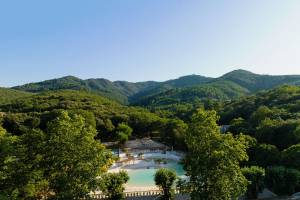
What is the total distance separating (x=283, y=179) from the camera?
80.6 ft

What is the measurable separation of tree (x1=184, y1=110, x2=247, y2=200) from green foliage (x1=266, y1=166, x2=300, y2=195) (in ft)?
28.6

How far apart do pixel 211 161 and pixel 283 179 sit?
10.7 meters

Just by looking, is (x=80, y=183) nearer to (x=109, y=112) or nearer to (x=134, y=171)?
(x=134, y=171)

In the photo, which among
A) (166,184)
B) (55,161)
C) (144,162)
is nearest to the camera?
(55,161)

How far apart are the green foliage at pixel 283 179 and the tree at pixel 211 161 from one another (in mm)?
8706

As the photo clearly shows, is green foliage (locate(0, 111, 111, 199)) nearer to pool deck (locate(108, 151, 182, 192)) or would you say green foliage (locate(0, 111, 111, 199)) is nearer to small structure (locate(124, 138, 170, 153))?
pool deck (locate(108, 151, 182, 192))

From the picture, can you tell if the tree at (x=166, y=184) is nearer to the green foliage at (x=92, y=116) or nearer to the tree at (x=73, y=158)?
the tree at (x=73, y=158)

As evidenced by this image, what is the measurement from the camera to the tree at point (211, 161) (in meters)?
16.7

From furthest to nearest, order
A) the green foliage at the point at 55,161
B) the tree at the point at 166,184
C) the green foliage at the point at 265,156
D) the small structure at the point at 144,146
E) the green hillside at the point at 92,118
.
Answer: the green hillside at the point at 92,118
the small structure at the point at 144,146
the green foliage at the point at 265,156
the tree at the point at 166,184
the green foliage at the point at 55,161

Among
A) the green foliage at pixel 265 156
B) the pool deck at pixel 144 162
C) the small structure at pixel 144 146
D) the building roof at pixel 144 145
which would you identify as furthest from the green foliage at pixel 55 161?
the building roof at pixel 144 145

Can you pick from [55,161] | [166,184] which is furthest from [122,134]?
[55,161]

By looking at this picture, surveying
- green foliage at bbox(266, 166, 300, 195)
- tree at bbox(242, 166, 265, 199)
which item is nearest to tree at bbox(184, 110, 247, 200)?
tree at bbox(242, 166, 265, 199)

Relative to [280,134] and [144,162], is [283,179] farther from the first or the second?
[144,162]

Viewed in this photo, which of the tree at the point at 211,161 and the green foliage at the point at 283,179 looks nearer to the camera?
the tree at the point at 211,161
